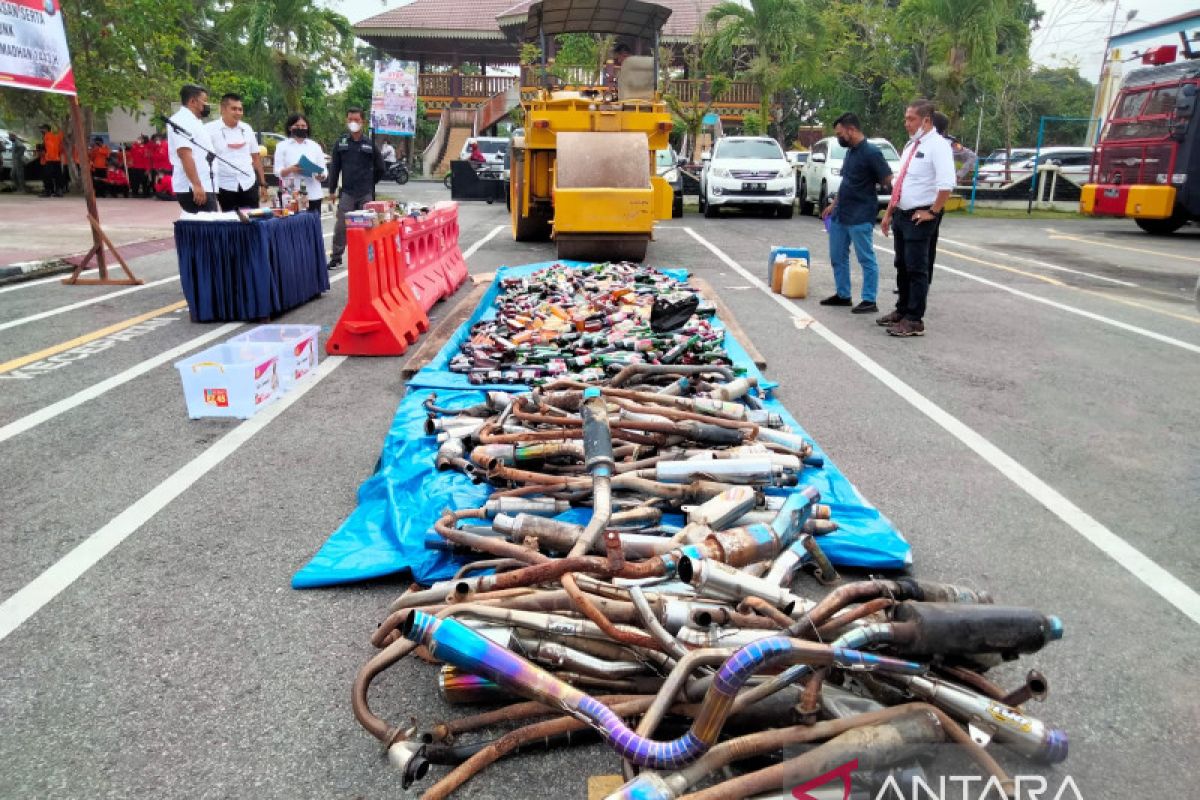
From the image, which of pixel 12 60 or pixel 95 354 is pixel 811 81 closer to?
pixel 12 60

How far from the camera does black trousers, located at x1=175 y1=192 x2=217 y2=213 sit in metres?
9.25

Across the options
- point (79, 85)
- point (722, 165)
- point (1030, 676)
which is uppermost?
point (79, 85)

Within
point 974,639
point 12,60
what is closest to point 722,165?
point 12,60

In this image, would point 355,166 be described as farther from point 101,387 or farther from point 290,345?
point 101,387

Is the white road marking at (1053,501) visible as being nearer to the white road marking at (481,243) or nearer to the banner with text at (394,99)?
the white road marking at (481,243)

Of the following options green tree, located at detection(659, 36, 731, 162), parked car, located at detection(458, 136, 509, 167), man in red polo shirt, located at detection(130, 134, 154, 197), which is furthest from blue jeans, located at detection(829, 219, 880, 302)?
man in red polo shirt, located at detection(130, 134, 154, 197)

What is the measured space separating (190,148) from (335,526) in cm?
642

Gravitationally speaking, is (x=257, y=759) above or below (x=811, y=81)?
below

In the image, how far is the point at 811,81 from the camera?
1211 inches

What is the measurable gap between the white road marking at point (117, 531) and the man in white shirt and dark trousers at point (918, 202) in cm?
587

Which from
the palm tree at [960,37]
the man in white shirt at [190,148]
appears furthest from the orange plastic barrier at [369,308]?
the palm tree at [960,37]

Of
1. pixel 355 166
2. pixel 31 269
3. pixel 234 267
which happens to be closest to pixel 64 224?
pixel 31 269

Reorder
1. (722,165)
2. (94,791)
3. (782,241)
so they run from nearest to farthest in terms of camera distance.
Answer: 1. (94,791)
2. (782,241)
3. (722,165)

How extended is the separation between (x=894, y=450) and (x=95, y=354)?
628cm
